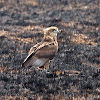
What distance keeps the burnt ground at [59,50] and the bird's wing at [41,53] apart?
22.4 inches

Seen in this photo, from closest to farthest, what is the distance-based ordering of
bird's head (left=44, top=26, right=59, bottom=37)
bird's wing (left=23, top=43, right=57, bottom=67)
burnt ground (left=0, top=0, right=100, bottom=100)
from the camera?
burnt ground (left=0, top=0, right=100, bottom=100) < bird's wing (left=23, top=43, right=57, bottom=67) < bird's head (left=44, top=26, right=59, bottom=37)

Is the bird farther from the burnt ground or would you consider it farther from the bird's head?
the burnt ground

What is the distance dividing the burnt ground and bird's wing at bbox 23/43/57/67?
22.4 inches

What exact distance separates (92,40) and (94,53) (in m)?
4.12

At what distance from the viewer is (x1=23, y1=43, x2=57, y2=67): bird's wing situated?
12984 mm

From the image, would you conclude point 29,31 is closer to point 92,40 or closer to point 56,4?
point 92,40

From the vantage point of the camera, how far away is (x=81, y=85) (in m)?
12.4

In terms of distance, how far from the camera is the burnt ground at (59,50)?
11.8 metres

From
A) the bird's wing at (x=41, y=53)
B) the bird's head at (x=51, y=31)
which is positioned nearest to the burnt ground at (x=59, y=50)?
the bird's wing at (x=41, y=53)

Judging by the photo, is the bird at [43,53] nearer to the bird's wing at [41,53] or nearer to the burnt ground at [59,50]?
the bird's wing at [41,53]

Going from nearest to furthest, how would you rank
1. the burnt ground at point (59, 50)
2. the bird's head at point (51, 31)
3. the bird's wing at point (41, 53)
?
the burnt ground at point (59, 50)
the bird's wing at point (41, 53)
the bird's head at point (51, 31)

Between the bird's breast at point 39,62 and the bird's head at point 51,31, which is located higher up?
the bird's head at point 51,31

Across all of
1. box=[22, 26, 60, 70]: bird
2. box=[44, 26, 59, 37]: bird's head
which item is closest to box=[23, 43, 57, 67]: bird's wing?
box=[22, 26, 60, 70]: bird

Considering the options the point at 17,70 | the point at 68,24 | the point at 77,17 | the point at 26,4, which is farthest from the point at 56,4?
the point at 17,70
